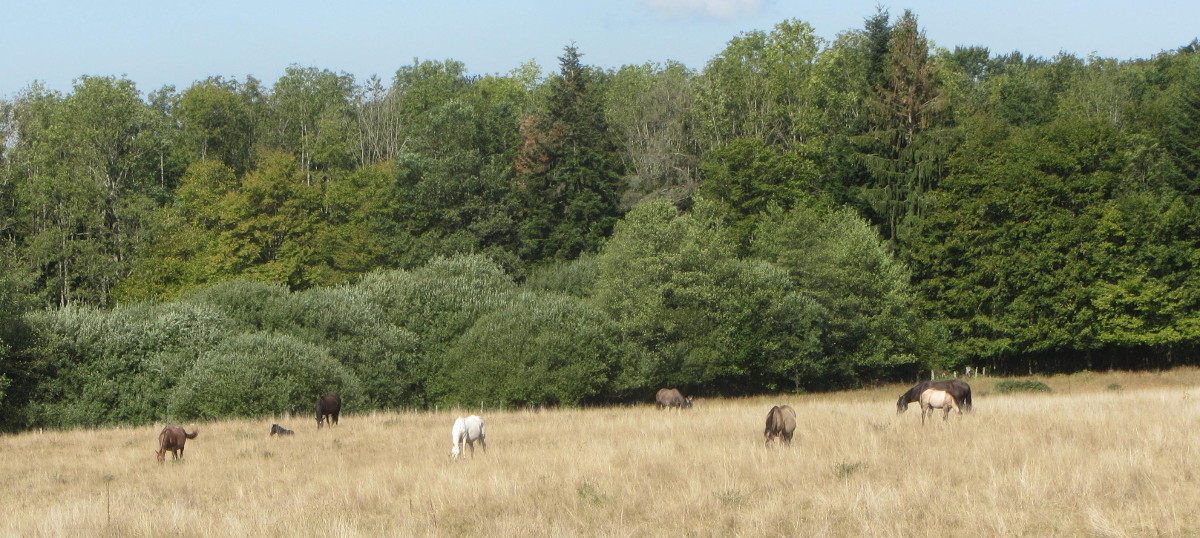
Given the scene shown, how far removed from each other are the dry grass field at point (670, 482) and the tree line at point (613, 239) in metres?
19.5

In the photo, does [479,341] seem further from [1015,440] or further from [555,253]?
[1015,440]

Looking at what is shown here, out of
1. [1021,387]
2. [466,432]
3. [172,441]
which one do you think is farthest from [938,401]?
[1021,387]

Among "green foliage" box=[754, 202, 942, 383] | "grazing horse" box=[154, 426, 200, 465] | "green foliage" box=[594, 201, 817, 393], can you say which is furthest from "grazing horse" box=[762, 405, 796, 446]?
"green foliage" box=[754, 202, 942, 383]

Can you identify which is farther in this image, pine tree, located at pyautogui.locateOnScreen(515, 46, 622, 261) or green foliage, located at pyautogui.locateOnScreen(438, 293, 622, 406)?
pine tree, located at pyautogui.locateOnScreen(515, 46, 622, 261)

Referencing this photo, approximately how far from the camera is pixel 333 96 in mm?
99062

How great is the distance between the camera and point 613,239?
57.3 m

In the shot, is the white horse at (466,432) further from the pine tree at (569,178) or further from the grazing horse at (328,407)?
the pine tree at (569,178)

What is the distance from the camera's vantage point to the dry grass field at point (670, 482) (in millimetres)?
12414

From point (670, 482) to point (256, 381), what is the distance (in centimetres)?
2794

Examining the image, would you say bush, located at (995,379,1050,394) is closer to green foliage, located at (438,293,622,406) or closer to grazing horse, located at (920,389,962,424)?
green foliage, located at (438,293,622,406)

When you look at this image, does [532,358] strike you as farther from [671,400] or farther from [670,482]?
[670,482]

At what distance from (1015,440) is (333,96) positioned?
291 feet

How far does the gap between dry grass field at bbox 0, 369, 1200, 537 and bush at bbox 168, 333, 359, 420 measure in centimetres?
1366

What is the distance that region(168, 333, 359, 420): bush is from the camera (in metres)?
39.3
